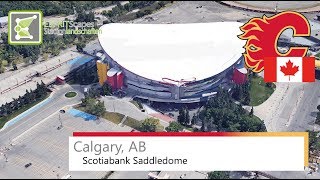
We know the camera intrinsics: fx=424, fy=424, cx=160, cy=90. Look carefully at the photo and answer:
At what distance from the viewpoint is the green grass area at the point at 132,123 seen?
3471 inches

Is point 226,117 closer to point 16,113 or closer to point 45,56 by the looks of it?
point 16,113

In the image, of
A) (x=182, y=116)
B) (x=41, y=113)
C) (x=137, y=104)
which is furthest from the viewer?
(x=137, y=104)

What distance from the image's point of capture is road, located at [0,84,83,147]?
87250 millimetres

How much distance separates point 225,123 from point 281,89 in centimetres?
2348

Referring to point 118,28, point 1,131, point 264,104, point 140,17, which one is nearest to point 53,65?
point 118,28

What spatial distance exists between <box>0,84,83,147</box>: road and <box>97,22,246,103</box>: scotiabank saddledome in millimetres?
8738

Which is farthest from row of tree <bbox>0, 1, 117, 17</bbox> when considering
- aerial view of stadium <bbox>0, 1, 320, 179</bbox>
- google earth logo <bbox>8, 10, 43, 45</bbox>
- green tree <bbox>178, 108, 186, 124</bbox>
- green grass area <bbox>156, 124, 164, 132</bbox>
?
green grass area <bbox>156, 124, 164, 132</bbox>

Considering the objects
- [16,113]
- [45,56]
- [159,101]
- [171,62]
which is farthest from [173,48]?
[16,113]

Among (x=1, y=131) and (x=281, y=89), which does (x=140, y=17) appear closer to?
(x=281, y=89)

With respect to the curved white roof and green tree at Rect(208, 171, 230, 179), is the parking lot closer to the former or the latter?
the curved white roof

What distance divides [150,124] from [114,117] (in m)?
10.1

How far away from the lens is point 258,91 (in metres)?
102

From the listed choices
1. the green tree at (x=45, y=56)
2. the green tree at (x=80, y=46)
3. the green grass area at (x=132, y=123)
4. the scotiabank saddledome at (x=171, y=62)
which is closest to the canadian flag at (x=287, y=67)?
the scotiabank saddledome at (x=171, y=62)

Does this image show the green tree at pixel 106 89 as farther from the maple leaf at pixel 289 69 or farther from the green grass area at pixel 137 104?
the maple leaf at pixel 289 69
